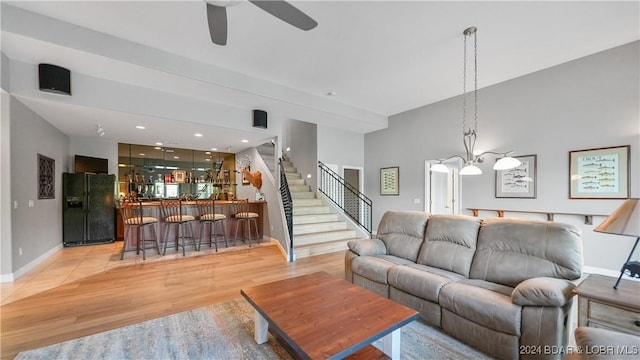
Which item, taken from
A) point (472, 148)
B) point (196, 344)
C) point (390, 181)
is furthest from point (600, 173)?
point (196, 344)

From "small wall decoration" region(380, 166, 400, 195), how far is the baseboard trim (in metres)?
7.24

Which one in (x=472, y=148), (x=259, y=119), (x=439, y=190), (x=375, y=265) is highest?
(x=259, y=119)

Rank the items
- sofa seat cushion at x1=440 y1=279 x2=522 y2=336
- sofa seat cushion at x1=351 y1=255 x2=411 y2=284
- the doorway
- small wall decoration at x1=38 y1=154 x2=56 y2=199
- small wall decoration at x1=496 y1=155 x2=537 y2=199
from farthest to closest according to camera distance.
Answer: the doorway → small wall decoration at x1=496 y1=155 x2=537 y2=199 → small wall decoration at x1=38 y1=154 x2=56 y2=199 → sofa seat cushion at x1=351 y1=255 x2=411 y2=284 → sofa seat cushion at x1=440 y1=279 x2=522 y2=336

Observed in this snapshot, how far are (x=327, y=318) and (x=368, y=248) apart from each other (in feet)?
5.45

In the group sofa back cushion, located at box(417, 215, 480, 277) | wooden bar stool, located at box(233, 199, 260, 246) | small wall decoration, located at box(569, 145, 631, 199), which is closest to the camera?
sofa back cushion, located at box(417, 215, 480, 277)

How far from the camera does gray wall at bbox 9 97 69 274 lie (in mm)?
3643

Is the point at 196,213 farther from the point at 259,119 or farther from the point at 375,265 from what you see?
the point at 375,265

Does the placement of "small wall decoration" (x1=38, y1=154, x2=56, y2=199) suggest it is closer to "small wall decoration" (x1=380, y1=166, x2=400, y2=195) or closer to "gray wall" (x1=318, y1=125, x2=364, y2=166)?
"gray wall" (x1=318, y1=125, x2=364, y2=166)

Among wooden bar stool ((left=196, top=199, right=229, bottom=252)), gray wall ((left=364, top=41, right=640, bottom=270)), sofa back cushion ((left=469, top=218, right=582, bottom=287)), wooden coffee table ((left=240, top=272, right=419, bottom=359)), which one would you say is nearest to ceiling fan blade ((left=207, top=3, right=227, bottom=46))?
wooden coffee table ((left=240, top=272, right=419, bottom=359))

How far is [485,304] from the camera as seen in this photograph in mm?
2023

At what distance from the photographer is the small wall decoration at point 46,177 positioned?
4465 mm

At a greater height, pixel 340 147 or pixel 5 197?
pixel 340 147

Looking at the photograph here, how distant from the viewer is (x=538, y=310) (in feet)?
6.10

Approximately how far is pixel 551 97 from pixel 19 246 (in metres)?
8.83
